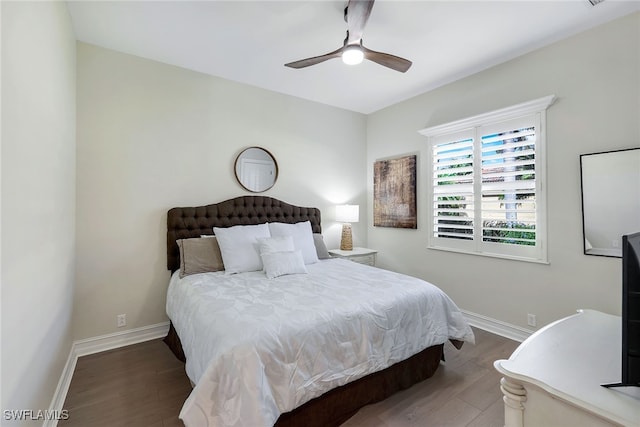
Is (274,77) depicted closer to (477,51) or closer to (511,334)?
(477,51)

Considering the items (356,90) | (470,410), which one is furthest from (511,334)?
(356,90)

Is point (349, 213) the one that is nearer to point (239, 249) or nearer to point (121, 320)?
point (239, 249)

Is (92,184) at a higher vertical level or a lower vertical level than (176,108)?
lower

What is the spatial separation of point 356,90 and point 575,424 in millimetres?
3701

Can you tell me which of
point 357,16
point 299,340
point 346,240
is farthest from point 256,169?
point 299,340

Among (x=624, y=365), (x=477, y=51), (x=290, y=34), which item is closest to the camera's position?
(x=624, y=365)

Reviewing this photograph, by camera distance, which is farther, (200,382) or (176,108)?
(176,108)

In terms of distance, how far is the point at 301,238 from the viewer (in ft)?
10.6

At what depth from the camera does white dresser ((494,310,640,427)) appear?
2.69 feet

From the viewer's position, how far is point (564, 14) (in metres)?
2.28

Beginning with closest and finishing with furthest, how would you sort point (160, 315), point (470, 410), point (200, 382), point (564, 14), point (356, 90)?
point (200, 382), point (470, 410), point (564, 14), point (160, 315), point (356, 90)

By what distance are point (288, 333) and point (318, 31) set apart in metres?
2.46

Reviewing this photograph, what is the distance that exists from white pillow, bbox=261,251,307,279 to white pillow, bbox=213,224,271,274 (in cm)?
15

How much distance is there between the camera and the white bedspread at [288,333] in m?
1.34
